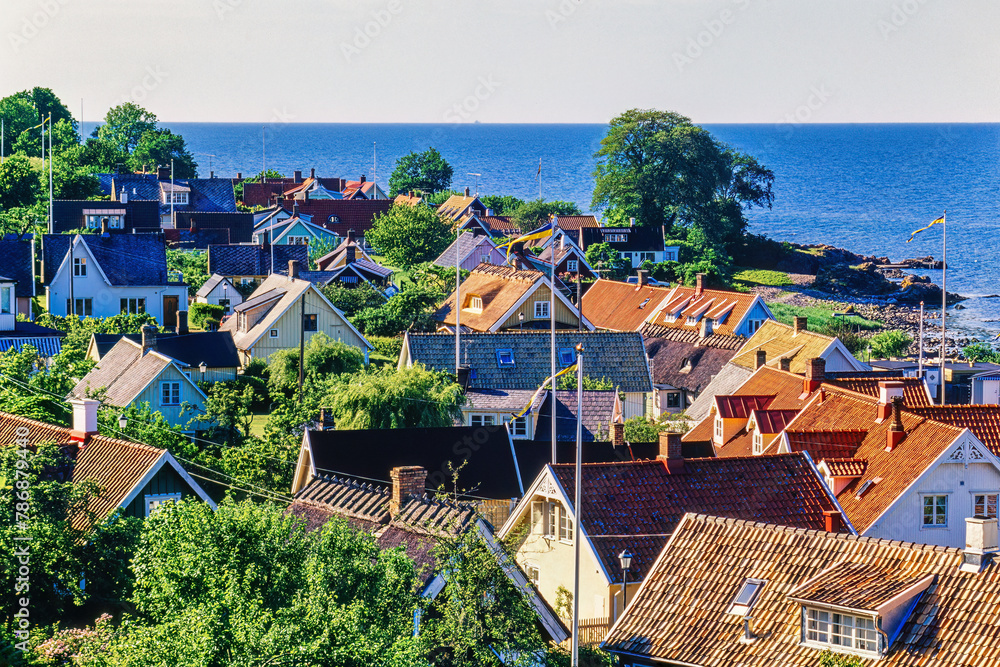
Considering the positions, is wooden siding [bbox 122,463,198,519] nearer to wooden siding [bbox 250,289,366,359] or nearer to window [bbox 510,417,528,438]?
window [bbox 510,417,528,438]

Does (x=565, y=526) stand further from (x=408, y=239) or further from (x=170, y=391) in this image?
(x=408, y=239)

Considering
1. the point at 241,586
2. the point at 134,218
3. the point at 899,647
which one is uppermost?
the point at 134,218

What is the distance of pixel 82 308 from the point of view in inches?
2419

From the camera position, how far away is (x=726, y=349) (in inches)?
2195

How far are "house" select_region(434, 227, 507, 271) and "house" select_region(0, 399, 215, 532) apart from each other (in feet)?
173

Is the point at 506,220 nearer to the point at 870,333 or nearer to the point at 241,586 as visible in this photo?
the point at 870,333

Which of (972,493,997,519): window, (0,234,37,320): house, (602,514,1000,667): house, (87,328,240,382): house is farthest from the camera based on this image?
(0,234,37,320): house

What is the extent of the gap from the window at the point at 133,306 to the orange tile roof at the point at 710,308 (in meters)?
24.0

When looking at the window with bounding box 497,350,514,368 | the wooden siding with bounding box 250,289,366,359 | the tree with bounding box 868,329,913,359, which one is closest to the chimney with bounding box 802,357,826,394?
the window with bounding box 497,350,514,368

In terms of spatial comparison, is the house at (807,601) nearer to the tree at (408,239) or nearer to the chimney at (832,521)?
the chimney at (832,521)

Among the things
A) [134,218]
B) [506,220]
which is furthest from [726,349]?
[506,220]

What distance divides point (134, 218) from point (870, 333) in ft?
155

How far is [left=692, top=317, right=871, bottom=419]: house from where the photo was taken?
4653 cm

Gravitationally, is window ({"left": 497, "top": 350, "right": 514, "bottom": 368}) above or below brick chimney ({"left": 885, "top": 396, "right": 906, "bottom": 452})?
above
